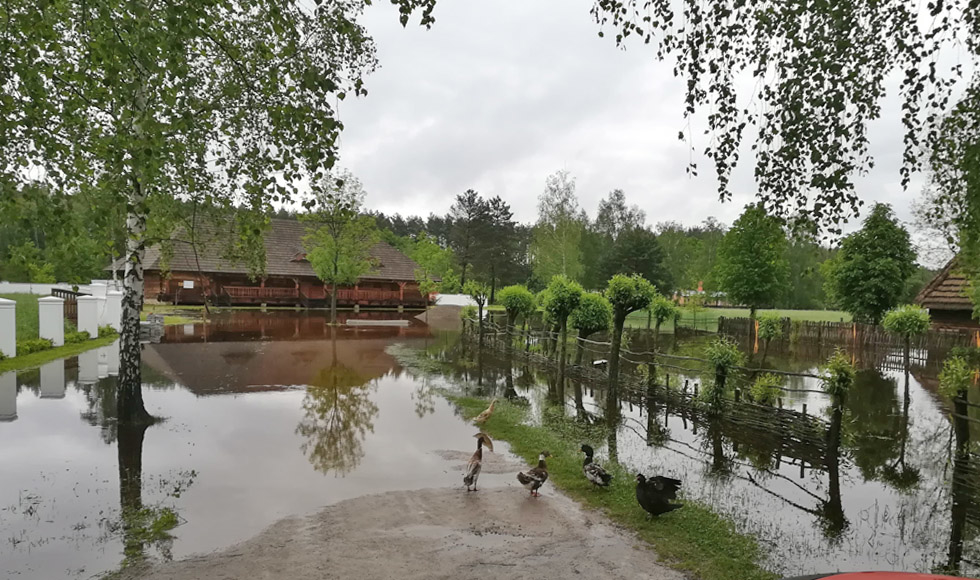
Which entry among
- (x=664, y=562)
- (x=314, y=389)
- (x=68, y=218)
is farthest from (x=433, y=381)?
(x=68, y=218)

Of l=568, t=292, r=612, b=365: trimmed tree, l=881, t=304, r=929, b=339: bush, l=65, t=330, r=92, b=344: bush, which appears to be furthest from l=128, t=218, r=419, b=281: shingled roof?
l=881, t=304, r=929, b=339: bush

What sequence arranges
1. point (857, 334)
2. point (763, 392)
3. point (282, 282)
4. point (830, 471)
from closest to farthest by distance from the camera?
1. point (830, 471)
2. point (763, 392)
3. point (857, 334)
4. point (282, 282)

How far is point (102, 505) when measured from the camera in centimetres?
681

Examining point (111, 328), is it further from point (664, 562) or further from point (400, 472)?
point (664, 562)

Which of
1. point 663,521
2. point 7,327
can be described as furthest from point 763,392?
point 7,327

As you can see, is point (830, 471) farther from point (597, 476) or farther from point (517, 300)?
point (517, 300)

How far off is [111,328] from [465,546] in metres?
24.3

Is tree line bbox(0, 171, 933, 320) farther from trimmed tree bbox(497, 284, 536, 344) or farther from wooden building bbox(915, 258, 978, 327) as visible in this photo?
trimmed tree bbox(497, 284, 536, 344)

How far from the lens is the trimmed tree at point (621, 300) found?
13.4 m

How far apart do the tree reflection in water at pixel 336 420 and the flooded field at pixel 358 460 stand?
0.19 ft

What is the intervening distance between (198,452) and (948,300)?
31.2m

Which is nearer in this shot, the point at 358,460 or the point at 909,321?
the point at 358,460

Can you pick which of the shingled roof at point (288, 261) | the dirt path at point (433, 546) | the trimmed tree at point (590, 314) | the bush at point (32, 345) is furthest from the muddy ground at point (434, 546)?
the shingled roof at point (288, 261)

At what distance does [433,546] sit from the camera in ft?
19.7
